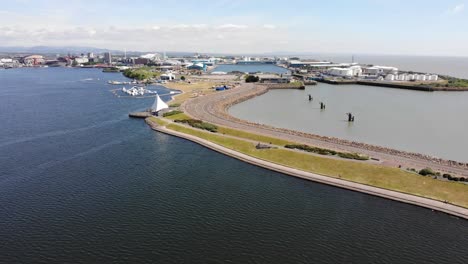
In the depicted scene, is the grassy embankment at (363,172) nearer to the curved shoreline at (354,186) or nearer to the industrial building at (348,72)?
the curved shoreline at (354,186)

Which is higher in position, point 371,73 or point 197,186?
point 371,73

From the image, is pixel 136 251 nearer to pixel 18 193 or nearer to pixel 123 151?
pixel 18 193

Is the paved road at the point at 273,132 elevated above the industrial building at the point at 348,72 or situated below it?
below

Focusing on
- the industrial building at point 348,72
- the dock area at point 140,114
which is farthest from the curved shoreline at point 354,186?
the industrial building at point 348,72

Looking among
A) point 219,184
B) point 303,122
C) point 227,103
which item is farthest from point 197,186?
point 227,103

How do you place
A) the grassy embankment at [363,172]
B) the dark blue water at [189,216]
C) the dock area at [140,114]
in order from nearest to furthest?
the dark blue water at [189,216] → the grassy embankment at [363,172] → the dock area at [140,114]

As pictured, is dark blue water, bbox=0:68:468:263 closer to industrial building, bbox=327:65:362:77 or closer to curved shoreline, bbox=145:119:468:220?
curved shoreline, bbox=145:119:468:220

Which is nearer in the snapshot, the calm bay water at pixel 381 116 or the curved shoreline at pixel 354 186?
the curved shoreline at pixel 354 186
